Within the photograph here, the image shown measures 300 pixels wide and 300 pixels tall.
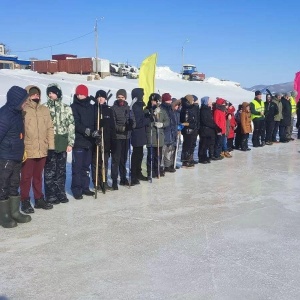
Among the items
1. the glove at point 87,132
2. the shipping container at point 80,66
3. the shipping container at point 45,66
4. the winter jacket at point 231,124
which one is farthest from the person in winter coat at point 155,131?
the shipping container at point 45,66

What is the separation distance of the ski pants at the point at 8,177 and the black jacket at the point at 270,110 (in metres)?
8.57

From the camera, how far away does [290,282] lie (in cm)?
317

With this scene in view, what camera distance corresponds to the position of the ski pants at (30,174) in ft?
16.5

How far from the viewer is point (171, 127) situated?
7527 mm

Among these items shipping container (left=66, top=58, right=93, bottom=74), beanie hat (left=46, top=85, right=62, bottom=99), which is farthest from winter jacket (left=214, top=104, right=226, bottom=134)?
shipping container (left=66, top=58, right=93, bottom=74)

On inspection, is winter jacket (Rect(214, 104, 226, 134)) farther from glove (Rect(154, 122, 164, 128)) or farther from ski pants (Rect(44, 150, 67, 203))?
ski pants (Rect(44, 150, 67, 203))

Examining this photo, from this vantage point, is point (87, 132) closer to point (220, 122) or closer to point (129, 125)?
point (129, 125)

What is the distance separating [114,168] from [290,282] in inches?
144

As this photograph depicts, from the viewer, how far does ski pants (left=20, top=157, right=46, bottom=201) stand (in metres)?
5.03

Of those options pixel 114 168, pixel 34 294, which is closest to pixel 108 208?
pixel 114 168

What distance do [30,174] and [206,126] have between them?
15.2 feet

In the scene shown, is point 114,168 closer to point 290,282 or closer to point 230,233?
point 230,233

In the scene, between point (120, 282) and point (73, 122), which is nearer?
point (120, 282)

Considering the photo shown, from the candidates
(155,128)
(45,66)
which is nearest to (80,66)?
(45,66)
